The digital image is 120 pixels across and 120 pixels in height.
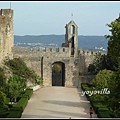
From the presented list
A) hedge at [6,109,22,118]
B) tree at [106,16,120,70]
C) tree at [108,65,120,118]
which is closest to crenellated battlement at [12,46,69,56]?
hedge at [6,109,22,118]

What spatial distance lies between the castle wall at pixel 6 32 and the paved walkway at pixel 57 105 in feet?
16.1

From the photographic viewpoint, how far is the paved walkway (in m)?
24.8

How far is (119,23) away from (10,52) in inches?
964

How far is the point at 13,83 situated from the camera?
30734 millimetres

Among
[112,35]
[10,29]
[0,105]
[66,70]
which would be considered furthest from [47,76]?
[112,35]

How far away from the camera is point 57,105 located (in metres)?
29.2

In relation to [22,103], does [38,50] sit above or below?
above

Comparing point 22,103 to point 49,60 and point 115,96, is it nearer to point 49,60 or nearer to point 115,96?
point 115,96

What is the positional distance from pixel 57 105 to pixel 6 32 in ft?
42.5

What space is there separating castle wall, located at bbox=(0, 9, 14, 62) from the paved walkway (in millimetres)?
4917

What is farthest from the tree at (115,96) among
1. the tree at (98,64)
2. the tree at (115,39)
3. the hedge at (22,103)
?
the tree at (98,64)

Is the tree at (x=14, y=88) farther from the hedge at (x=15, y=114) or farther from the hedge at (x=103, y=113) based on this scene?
the hedge at (x=103, y=113)

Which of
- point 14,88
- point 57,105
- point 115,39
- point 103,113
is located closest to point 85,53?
point 14,88

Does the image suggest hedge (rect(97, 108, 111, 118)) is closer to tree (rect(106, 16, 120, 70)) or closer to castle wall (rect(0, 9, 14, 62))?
tree (rect(106, 16, 120, 70))
